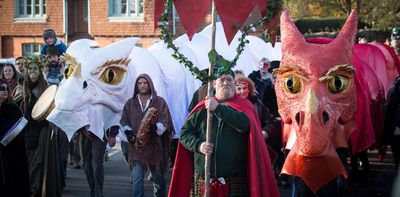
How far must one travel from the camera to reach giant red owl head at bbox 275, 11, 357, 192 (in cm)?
653

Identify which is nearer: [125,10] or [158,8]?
[158,8]

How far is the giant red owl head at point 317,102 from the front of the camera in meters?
6.53

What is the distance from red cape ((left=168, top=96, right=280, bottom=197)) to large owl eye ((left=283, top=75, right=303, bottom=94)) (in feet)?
1.81

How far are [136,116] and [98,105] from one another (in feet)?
2.23

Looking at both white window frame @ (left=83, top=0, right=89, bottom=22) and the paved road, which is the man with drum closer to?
the paved road

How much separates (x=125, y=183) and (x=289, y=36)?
441 cm

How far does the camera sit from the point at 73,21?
28797 mm

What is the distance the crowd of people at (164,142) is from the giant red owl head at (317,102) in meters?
0.36

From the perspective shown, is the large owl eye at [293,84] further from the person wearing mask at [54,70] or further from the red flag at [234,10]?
the person wearing mask at [54,70]

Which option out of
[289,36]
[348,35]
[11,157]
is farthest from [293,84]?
[11,157]

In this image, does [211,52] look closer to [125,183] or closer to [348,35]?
[348,35]

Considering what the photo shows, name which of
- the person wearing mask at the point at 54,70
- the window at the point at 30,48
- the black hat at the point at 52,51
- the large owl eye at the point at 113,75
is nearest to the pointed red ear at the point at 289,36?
the large owl eye at the point at 113,75

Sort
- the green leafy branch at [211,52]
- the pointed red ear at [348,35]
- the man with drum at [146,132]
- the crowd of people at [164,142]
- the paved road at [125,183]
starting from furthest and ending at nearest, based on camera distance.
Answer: the paved road at [125,183]
the man with drum at [146,132]
the pointed red ear at [348,35]
the crowd of people at [164,142]
the green leafy branch at [211,52]

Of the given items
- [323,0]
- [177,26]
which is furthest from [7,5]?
[323,0]
